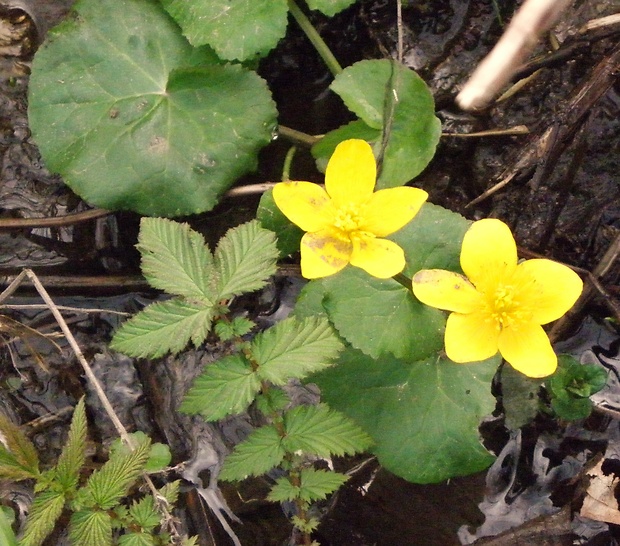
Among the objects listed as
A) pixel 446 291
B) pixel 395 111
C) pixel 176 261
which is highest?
pixel 395 111

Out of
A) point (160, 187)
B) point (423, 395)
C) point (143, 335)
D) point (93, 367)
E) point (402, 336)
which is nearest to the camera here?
point (143, 335)

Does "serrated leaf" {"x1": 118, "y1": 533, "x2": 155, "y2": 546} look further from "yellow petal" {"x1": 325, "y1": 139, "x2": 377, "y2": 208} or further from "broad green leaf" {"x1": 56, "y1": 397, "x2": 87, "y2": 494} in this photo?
"yellow petal" {"x1": 325, "y1": 139, "x2": 377, "y2": 208}

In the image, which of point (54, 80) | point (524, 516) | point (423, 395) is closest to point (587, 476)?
point (524, 516)

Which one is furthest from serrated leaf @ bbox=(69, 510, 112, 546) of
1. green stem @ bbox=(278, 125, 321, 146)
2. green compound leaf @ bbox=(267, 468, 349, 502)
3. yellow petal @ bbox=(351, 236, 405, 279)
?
green stem @ bbox=(278, 125, 321, 146)

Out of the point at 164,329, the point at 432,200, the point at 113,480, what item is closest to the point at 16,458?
the point at 113,480

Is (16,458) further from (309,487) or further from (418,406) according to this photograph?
(418,406)

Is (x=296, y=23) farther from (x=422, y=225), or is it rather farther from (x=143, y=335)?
(x=143, y=335)
